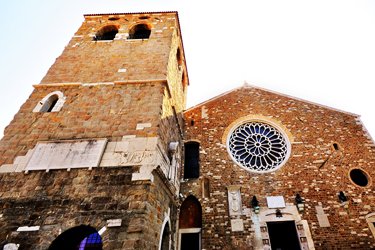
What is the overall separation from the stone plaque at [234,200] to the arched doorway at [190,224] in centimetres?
108

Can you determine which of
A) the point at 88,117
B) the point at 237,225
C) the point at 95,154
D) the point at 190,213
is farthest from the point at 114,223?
the point at 237,225

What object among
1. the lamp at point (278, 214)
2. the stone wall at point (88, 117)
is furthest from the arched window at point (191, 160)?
the stone wall at point (88, 117)

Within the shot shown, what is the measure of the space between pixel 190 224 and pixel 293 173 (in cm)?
423

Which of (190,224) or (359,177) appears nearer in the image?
(190,224)

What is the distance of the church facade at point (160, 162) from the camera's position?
4.98m

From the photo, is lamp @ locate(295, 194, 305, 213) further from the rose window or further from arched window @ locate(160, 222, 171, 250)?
arched window @ locate(160, 222, 171, 250)

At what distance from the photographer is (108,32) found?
34.7 feet

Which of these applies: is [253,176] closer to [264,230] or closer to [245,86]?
[264,230]

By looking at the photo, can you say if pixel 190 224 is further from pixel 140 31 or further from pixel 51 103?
pixel 140 31

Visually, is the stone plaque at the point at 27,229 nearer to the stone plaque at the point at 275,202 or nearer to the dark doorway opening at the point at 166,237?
the dark doorway opening at the point at 166,237

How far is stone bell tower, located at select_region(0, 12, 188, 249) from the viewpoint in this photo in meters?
4.76

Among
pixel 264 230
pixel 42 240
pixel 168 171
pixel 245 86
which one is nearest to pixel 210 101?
pixel 245 86

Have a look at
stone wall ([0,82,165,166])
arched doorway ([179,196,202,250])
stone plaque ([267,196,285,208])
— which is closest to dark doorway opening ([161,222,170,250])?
arched doorway ([179,196,202,250])

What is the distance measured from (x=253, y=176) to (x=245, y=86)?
15.8 ft
